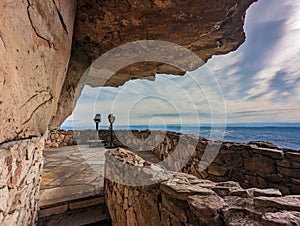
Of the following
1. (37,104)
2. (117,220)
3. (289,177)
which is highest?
(37,104)

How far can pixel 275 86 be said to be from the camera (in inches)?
296

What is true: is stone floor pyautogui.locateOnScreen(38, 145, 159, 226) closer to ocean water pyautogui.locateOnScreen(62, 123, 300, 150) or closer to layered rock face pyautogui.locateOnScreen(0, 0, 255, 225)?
layered rock face pyautogui.locateOnScreen(0, 0, 255, 225)

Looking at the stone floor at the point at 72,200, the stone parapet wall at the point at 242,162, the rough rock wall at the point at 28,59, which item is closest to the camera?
the rough rock wall at the point at 28,59

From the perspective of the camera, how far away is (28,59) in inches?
46.7

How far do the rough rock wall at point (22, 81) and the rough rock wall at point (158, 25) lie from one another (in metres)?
0.74

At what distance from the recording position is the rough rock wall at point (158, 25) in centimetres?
216

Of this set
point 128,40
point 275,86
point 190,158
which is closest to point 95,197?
point 190,158

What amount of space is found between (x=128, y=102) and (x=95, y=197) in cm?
390

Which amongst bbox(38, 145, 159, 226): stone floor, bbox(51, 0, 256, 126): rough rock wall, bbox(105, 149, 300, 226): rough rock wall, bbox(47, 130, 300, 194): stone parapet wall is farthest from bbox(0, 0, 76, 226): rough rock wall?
bbox(47, 130, 300, 194): stone parapet wall

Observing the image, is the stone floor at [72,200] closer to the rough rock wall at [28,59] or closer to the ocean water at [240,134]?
the rough rock wall at [28,59]

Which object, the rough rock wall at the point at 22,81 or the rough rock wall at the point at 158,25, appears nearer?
the rough rock wall at the point at 22,81

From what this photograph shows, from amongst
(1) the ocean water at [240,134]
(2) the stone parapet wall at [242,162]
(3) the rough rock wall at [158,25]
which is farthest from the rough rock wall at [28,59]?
(1) the ocean water at [240,134]

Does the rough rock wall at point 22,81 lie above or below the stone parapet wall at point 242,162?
above

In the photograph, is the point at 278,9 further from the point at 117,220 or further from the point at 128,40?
the point at 117,220
